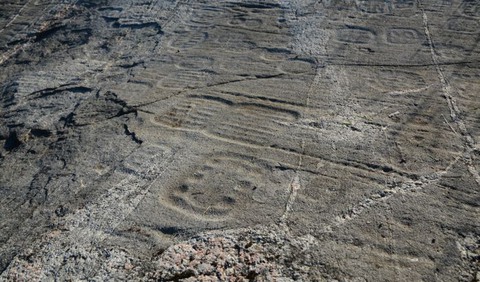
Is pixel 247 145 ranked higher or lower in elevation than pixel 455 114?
lower

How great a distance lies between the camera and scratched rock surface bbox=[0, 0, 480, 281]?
9.54 feet

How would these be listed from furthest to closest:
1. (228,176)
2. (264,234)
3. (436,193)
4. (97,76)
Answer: (97,76), (228,176), (436,193), (264,234)

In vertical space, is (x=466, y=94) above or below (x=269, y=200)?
above

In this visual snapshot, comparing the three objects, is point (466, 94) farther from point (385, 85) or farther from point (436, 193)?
point (436, 193)

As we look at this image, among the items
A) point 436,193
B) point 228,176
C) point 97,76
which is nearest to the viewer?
point 436,193

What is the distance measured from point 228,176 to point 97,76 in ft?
6.86

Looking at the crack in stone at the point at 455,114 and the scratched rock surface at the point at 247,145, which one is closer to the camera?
the scratched rock surface at the point at 247,145

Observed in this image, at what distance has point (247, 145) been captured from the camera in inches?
148

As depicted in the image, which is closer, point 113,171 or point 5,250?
point 5,250

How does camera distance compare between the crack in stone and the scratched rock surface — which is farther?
the crack in stone

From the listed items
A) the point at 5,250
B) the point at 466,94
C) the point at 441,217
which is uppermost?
the point at 466,94

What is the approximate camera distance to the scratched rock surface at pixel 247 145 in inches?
114

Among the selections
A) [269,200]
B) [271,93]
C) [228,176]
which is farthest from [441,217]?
[271,93]

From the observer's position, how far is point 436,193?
321cm
